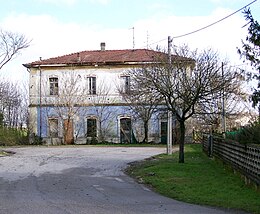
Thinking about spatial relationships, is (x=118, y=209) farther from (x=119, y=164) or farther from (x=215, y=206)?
(x=119, y=164)

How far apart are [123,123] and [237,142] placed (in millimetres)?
32512

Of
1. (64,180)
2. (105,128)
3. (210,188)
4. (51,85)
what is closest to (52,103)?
(51,85)

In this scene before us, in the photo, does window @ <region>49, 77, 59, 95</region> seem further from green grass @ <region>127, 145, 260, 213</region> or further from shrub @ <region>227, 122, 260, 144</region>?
shrub @ <region>227, 122, 260, 144</region>

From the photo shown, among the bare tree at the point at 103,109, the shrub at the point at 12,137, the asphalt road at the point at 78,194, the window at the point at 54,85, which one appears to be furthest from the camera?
the window at the point at 54,85

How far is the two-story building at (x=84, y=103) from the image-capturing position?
48594 mm

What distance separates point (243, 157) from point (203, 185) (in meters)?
1.87

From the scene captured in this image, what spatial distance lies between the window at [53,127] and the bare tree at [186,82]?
27.7m

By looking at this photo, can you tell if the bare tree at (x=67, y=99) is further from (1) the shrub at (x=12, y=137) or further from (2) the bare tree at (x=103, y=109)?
(1) the shrub at (x=12, y=137)

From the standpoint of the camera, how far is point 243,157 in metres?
15.3

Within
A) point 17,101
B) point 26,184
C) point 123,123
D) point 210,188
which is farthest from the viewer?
point 17,101

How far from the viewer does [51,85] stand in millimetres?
50250

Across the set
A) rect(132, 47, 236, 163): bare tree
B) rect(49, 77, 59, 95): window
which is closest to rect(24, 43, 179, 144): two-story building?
rect(49, 77, 59, 95): window

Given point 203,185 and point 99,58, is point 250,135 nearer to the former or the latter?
point 203,185

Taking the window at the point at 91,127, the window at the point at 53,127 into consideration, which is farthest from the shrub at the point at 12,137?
the window at the point at 91,127
